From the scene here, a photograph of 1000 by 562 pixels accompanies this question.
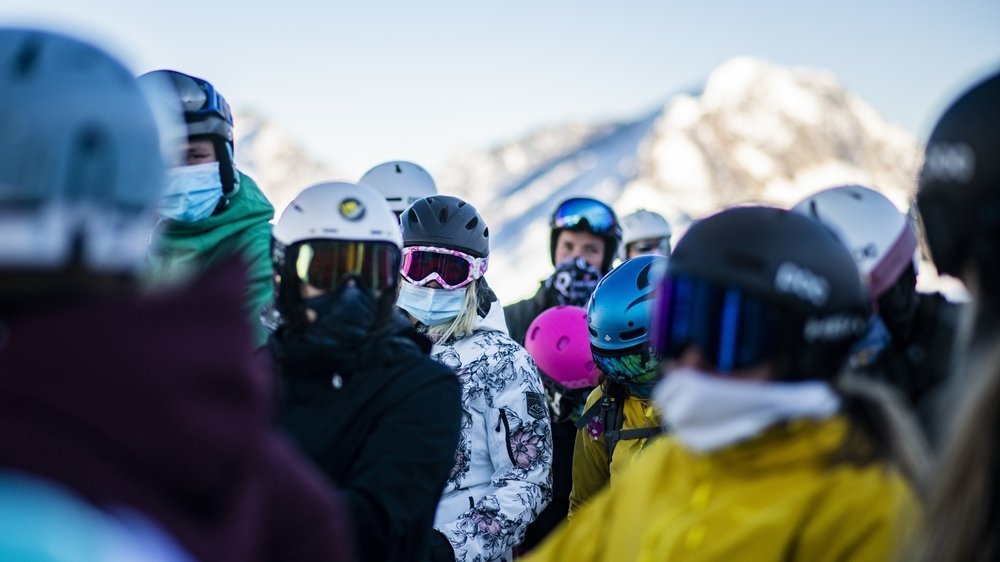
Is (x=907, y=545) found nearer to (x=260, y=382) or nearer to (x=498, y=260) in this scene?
(x=260, y=382)

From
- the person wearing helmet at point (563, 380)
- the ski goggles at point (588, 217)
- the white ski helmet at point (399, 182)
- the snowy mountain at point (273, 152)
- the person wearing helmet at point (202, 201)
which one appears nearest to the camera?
the person wearing helmet at point (202, 201)

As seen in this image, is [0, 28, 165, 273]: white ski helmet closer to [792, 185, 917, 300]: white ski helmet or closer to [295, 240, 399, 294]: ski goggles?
[295, 240, 399, 294]: ski goggles

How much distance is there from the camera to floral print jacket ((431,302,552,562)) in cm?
481

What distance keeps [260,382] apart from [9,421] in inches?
14.7

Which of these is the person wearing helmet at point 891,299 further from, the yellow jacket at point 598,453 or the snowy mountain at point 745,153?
the snowy mountain at point 745,153

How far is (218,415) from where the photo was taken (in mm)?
1586

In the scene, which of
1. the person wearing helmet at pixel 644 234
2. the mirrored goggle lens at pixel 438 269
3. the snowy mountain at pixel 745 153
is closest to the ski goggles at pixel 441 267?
the mirrored goggle lens at pixel 438 269

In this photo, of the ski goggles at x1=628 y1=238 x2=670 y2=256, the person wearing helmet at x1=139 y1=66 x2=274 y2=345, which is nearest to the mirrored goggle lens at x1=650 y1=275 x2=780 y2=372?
the person wearing helmet at x1=139 y1=66 x2=274 y2=345

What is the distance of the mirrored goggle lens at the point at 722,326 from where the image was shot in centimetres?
251

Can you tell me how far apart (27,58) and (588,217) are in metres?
6.74

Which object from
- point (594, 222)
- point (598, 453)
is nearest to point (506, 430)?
point (598, 453)

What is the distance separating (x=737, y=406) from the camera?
248 centimetres

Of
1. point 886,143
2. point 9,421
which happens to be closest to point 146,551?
point 9,421

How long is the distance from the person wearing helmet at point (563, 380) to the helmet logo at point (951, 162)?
160 inches
